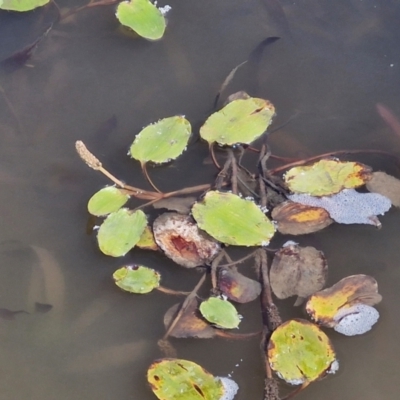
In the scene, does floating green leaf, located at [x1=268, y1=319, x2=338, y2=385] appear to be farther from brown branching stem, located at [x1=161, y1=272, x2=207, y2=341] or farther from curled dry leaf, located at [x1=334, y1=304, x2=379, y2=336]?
brown branching stem, located at [x1=161, y1=272, x2=207, y2=341]

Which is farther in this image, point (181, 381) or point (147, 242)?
point (147, 242)

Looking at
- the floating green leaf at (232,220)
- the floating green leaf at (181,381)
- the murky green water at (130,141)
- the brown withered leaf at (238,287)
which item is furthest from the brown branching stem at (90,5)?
the floating green leaf at (181,381)

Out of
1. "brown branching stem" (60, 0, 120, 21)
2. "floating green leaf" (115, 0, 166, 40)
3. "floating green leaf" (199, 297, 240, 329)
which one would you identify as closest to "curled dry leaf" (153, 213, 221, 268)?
"floating green leaf" (199, 297, 240, 329)

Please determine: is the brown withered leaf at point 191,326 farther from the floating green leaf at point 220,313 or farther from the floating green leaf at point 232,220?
the floating green leaf at point 232,220

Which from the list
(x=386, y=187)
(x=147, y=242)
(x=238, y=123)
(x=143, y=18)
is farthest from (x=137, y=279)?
(x=143, y=18)

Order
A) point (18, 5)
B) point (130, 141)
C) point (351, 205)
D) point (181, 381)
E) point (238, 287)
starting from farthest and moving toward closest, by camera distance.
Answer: point (18, 5)
point (130, 141)
point (351, 205)
point (238, 287)
point (181, 381)

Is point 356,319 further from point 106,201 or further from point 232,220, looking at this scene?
point 106,201

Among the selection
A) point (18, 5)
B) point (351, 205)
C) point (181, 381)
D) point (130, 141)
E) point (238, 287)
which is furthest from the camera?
point (18, 5)
